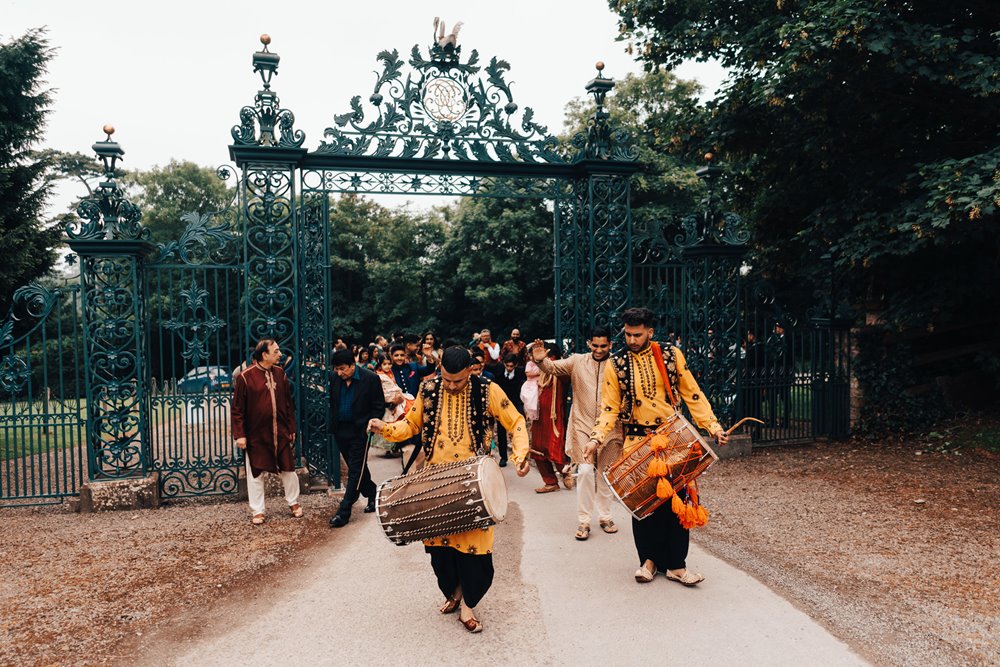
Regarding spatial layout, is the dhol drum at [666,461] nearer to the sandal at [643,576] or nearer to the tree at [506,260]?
the sandal at [643,576]

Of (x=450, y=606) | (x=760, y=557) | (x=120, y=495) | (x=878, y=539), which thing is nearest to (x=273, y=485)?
(x=120, y=495)

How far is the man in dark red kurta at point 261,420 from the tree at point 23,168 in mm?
8178

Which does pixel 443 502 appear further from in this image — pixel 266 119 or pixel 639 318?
pixel 266 119

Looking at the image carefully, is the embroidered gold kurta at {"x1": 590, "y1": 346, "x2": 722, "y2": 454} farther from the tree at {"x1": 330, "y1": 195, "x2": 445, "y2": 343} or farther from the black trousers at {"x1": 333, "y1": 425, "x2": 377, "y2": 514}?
the tree at {"x1": 330, "y1": 195, "x2": 445, "y2": 343}

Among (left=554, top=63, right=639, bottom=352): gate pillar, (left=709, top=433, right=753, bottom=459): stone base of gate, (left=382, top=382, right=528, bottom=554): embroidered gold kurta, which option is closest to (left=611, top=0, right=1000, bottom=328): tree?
(left=554, top=63, right=639, bottom=352): gate pillar

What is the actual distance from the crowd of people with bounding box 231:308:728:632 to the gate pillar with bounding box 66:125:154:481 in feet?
5.05

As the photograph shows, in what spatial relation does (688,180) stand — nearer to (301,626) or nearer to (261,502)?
(261,502)

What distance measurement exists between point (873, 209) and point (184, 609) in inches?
370

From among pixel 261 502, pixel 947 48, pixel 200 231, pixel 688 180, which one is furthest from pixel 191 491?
pixel 688 180

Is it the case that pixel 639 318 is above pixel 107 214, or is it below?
below

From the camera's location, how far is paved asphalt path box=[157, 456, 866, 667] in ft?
13.5

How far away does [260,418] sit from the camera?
720 centimetres

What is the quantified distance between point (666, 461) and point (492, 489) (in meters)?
1.35

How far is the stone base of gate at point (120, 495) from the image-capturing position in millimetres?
7789
